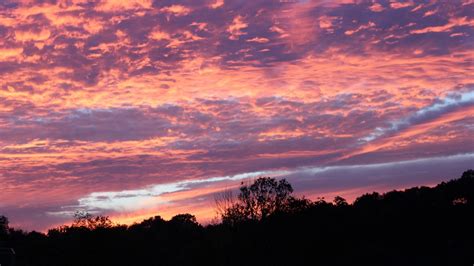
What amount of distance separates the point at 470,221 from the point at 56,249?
36251 millimetres

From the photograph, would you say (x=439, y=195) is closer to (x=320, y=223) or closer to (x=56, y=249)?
(x=320, y=223)

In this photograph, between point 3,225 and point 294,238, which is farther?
point 3,225

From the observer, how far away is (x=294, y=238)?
166ft

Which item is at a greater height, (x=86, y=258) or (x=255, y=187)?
(x=255, y=187)

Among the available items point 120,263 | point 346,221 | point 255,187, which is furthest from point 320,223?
point 120,263

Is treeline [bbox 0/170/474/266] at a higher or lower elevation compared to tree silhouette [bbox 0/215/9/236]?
lower

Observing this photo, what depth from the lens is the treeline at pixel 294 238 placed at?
48.6 m

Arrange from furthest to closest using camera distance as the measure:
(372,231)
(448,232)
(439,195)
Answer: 1. (439,195)
2. (372,231)
3. (448,232)

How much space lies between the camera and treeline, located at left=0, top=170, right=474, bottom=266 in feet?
160

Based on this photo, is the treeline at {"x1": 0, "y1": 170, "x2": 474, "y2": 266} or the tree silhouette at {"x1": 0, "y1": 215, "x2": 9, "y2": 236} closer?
the treeline at {"x1": 0, "y1": 170, "x2": 474, "y2": 266}

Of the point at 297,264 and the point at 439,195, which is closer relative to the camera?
the point at 297,264

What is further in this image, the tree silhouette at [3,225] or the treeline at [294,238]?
the tree silhouette at [3,225]

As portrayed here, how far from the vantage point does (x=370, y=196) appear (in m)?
79.2

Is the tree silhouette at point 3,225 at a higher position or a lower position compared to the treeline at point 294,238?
higher
